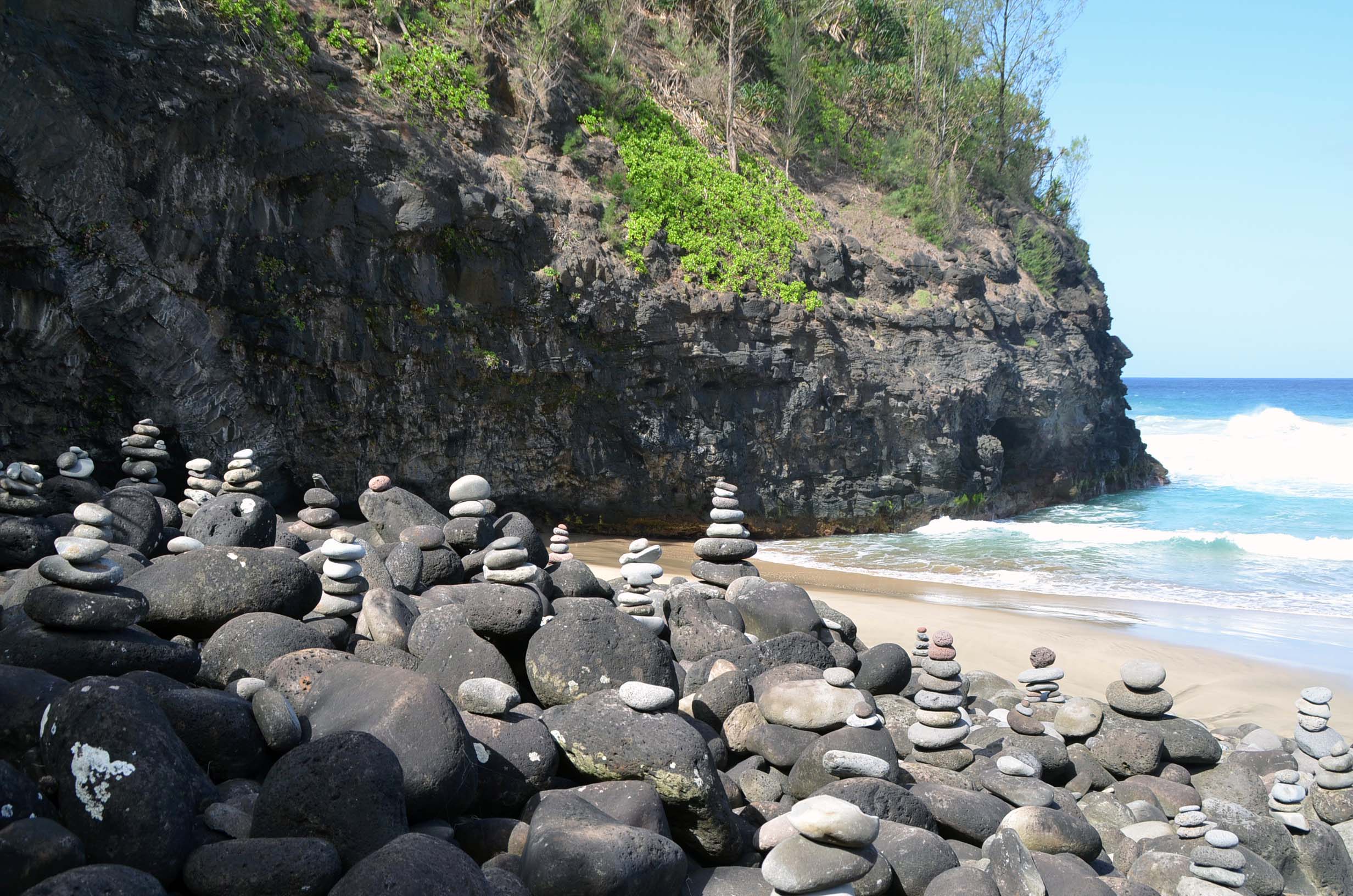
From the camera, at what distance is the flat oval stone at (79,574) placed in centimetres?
396

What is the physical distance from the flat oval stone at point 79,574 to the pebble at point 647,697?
7.82 feet

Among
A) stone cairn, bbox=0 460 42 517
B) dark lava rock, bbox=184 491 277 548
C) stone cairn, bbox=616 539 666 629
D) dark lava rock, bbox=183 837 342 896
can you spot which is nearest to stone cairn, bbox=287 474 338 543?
dark lava rock, bbox=184 491 277 548

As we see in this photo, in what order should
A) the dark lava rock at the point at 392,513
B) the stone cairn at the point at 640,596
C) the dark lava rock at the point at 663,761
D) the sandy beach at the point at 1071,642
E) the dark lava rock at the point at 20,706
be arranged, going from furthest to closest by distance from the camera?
the sandy beach at the point at 1071,642
the dark lava rock at the point at 392,513
the stone cairn at the point at 640,596
the dark lava rock at the point at 663,761
the dark lava rock at the point at 20,706

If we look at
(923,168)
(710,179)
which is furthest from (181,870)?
(923,168)

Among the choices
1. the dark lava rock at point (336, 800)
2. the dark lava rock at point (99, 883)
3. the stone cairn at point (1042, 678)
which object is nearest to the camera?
the dark lava rock at point (99, 883)

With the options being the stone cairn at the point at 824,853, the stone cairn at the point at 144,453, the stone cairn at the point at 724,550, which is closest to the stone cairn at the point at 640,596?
the stone cairn at the point at 724,550

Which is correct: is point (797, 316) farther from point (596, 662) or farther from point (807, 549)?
point (596, 662)

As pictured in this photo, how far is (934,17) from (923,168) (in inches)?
168

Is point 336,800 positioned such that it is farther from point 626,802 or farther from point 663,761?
point 663,761

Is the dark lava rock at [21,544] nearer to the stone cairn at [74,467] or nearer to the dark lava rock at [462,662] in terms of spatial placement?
the stone cairn at [74,467]

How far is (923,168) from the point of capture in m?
20.1

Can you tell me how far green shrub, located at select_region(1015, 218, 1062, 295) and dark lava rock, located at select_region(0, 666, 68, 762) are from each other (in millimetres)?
21543

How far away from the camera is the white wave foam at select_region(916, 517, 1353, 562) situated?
15953 millimetres

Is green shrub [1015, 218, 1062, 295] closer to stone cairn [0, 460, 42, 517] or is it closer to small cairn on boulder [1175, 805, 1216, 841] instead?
small cairn on boulder [1175, 805, 1216, 841]
